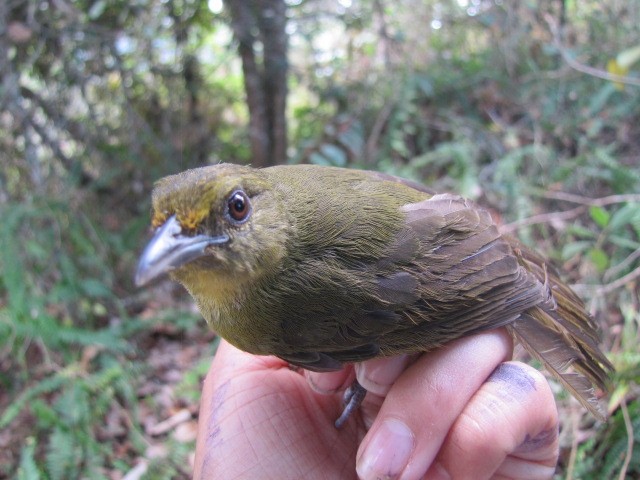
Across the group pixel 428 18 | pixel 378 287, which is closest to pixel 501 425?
pixel 378 287

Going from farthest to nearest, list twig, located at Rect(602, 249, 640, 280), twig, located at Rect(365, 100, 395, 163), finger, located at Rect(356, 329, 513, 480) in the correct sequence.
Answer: twig, located at Rect(365, 100, 395, 163), twig, located at Rect(602, 249, 640, 280), finger, located at Rect(356, 329, 513, 480)

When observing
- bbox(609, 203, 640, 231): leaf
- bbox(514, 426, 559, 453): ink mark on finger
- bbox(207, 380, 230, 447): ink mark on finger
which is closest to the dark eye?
bbox(207, 380, 230, 447): ink mark on finger

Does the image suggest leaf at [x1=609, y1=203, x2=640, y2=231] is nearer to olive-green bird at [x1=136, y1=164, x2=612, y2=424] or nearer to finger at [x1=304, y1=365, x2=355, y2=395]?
olive-green bird at [x1=136, y1=164, x2=612, y2=424]

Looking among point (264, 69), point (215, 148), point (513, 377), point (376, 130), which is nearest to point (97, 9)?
point (264, 69)

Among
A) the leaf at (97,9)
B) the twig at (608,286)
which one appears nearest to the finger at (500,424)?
the twig at (608,286)

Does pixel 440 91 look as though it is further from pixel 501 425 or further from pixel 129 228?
pixel 501 425
